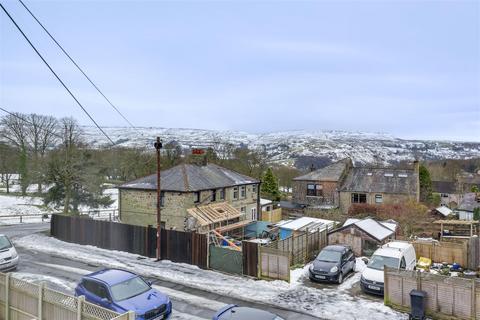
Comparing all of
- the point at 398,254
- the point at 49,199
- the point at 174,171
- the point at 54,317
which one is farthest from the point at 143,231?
the point at 49,199

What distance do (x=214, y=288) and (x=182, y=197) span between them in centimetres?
1192

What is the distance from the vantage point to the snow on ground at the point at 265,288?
589 inches

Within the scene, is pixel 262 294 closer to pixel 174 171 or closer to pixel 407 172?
pixel 174 171

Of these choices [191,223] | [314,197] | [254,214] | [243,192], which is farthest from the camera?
[314,197]

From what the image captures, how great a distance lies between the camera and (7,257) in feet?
62.5

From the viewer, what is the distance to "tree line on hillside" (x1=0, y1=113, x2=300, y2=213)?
38344 mm

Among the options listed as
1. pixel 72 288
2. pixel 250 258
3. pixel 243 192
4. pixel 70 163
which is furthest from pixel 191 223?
pixel 70 163

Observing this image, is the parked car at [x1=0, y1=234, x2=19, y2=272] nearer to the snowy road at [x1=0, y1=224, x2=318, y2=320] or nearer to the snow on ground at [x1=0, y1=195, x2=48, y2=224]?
the snowy road at [x1=0, y1=224, x2=318, y2=320]

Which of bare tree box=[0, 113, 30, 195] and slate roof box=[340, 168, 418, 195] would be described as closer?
slate roof box=[340, 168, 418, 195]

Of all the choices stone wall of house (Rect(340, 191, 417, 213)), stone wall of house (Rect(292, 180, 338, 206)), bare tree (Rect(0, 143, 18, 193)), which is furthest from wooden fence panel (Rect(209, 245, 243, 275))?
bare tree (Rect(0, 143, 18, 193))

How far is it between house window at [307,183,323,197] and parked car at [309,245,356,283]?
85.9ft

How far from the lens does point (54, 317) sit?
1077cm

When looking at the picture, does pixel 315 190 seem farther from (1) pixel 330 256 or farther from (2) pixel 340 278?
(2) pixel 340 278

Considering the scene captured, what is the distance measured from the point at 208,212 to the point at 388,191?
24.5 meters
